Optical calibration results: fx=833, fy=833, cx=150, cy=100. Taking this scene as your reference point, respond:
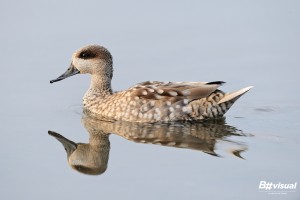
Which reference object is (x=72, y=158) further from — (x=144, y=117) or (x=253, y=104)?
(x=253, y=104)

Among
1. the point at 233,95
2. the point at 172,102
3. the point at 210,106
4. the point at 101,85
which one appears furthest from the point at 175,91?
the point at 101,85

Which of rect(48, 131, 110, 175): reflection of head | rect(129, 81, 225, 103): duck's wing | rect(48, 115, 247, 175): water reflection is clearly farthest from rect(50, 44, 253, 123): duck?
rect(48, 131, 110, 175): reflection of head

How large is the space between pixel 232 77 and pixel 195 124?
217 centimetres

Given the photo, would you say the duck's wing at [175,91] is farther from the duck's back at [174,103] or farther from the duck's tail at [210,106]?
the duck's tail at [210,106]

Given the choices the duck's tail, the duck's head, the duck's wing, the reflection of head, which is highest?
the duck's head

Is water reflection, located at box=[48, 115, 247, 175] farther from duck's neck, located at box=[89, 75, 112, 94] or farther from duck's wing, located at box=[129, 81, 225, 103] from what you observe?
duck's neck, located at box=[89, 75, 112, 94]

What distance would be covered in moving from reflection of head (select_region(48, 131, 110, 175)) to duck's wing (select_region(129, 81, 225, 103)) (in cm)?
104

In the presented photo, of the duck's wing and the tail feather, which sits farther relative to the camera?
the duck's wing

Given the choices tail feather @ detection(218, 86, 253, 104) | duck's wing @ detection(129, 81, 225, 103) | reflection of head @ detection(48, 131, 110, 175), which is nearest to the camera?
reflection of head @ detection(48, 131, 110, 175)

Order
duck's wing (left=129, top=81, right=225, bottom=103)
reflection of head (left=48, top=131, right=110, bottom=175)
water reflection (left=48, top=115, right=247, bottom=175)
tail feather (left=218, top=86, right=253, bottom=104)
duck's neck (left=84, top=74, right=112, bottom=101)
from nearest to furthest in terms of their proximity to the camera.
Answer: reflection of head (left=48, top=131, right=110, bottom=175) → water reflection (left=48, top=115, right=247, bottom=175) → tail feather (left=218, top=86, right=253, bottom=104) → duck's wing (left=129, top=81, right=225, bottom=103) → duck's neck (left=84, top=74, right=112, bottom=101)

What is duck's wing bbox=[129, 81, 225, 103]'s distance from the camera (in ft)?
44.7

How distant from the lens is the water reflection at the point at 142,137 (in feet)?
40.5

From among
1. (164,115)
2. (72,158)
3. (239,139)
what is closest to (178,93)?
(164,115)

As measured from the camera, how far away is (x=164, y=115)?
1368cm
